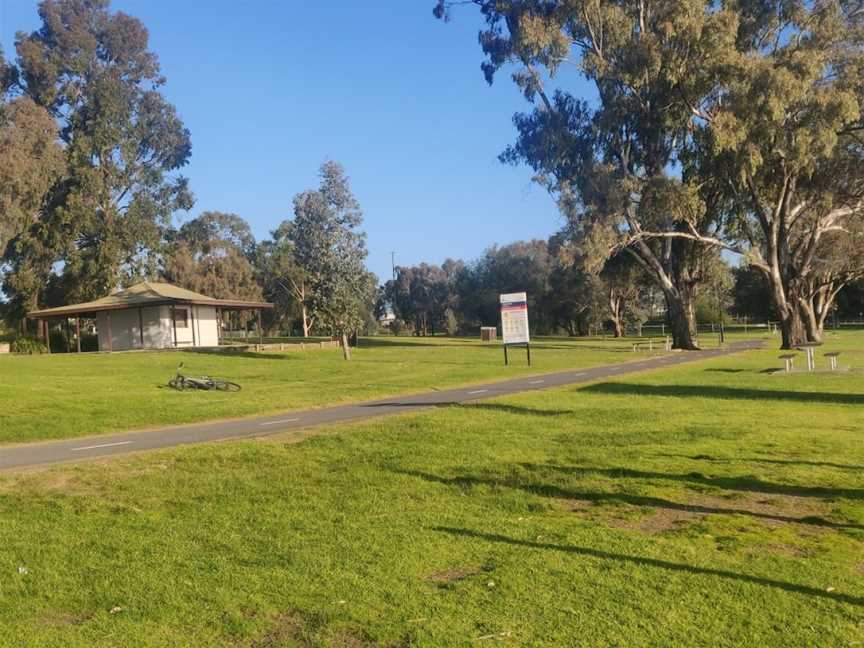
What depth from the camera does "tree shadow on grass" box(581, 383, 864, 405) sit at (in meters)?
16.2

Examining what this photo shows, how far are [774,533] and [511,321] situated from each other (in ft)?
82.6

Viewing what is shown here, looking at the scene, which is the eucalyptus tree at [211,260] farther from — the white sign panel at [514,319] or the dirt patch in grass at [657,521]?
the dirt patch in grass at [657,521]

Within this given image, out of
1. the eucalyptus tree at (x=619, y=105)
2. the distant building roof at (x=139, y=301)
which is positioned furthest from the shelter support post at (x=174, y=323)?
A: the eucalyptus tree at (x=619, y=105)

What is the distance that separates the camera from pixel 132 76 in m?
61.2

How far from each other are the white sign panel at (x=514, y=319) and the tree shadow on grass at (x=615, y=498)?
73.4ft

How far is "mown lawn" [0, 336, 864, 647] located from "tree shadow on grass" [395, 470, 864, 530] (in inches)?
1.7

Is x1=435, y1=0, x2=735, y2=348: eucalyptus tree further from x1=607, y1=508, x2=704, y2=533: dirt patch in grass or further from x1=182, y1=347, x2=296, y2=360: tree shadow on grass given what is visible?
x1=607, y1=508, x2=704, y2=533: dirt patch in grass

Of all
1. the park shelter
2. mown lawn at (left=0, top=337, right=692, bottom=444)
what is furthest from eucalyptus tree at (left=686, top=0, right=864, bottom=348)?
the park shelter

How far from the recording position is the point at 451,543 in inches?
235

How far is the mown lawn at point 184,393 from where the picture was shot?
1603 centimetres

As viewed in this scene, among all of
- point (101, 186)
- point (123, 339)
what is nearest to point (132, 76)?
point (101, 186)

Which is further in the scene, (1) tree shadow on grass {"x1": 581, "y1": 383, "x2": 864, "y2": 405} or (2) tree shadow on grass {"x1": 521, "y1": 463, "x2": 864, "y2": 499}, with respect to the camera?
(1) tree shadow on grass {"x1": 581, "y1": 383, "x2": 864, "y2": 405}

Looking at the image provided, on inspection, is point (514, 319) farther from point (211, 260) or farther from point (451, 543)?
point (211, 260)

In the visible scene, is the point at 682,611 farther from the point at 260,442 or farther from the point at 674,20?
the point at 674,20
